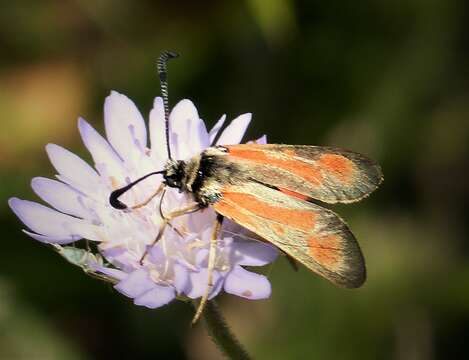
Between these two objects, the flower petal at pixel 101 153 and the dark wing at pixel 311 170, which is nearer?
the dark wing at pixel 311 170

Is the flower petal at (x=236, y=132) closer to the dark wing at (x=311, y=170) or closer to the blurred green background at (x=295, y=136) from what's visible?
the dark wing at (x=311, y=170)

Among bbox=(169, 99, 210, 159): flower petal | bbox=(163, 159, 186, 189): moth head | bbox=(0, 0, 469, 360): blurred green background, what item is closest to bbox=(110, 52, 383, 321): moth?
bbox=(163, 159, 186, 189): moth head

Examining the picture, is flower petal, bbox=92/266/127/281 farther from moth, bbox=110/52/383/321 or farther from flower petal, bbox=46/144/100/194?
flower petal, bbox=46/144/100/194

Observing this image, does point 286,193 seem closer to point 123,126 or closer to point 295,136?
point 123,126

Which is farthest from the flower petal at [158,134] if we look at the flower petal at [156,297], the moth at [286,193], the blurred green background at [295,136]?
the blurred green background at [295,136]

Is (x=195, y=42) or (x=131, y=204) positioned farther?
(x=195, y=42)

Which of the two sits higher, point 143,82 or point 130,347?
point 143,82

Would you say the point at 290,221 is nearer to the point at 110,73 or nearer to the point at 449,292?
the point at 449,292

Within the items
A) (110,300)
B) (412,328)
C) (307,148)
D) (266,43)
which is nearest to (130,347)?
(110,300)
